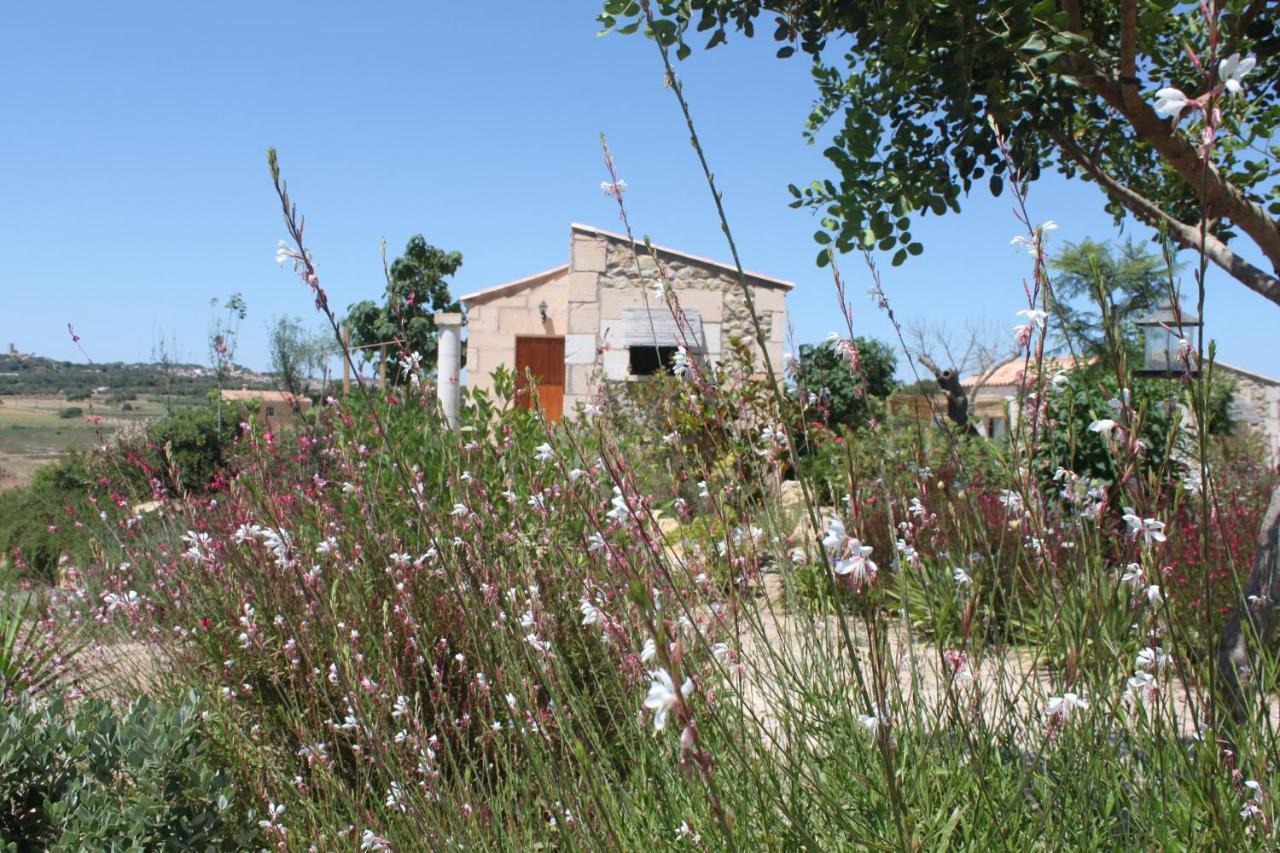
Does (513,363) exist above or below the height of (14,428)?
above

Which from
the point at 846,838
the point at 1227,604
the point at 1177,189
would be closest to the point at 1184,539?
the point at 1227,604

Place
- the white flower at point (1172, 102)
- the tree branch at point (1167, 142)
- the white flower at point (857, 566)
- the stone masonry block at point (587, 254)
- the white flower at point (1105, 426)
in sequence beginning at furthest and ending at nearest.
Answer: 1. the stone masonry block at point (587, 254)
2. the tree branch at point (1167, 142)
3. the white flower at point (1105, 426)
4. the white flower at point (1172, 102)
5. the white flower at point (857, 566)

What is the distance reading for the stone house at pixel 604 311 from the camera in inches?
571

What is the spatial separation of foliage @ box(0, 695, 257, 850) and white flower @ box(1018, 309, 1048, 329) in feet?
7.74

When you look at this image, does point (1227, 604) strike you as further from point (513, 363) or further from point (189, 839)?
point (513, 363)

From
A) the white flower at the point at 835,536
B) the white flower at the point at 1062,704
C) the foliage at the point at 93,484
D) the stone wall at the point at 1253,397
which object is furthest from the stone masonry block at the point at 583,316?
the stone wall at the point at 1253,397

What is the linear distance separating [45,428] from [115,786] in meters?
29.8

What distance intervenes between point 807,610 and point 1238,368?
106 ft

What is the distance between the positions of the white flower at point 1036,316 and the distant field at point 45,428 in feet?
16.1

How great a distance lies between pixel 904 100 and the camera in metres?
3.47

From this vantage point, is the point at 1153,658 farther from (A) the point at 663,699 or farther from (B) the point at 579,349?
(B) the point at 579,349

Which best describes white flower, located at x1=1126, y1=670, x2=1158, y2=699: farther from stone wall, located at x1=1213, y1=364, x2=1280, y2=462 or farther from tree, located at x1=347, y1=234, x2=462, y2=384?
stone wall, located at x1=1213, y1=364, x2=1280, y2=462

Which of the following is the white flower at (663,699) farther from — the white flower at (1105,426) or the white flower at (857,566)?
the white flower at (1105,426)

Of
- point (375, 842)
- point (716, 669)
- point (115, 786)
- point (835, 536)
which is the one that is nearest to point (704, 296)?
point (115, 786)
